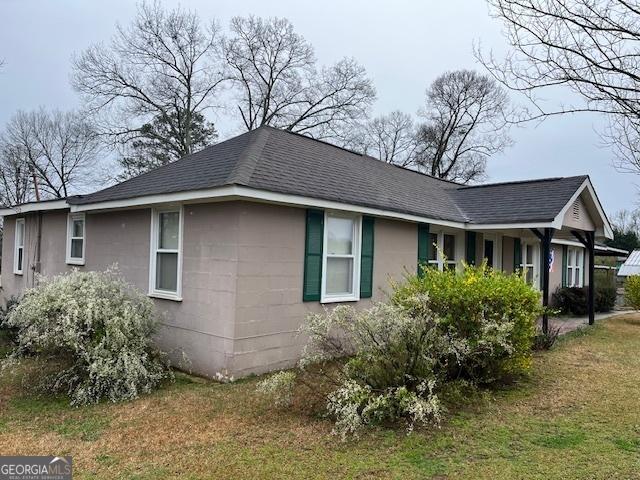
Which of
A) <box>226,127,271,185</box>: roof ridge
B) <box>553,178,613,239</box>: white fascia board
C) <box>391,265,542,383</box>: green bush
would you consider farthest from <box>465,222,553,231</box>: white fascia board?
<box>226,127,271,185</box>: roof ridge

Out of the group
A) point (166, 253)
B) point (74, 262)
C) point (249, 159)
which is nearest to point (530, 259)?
point (249, 159)

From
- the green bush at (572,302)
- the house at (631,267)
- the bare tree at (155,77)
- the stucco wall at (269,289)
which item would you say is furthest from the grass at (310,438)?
the house at (631,267)

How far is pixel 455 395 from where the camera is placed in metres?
5.37

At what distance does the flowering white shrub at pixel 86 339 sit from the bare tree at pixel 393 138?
29341 mm

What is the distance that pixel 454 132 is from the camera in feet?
107

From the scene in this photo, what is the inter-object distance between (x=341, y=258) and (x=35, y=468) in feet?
17.5

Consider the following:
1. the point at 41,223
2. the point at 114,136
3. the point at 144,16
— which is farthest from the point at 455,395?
the point at 144,16

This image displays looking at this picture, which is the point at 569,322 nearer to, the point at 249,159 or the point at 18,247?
the point at 249,159

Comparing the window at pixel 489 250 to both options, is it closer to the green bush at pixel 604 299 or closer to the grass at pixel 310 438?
the green bush at pixel 604 299

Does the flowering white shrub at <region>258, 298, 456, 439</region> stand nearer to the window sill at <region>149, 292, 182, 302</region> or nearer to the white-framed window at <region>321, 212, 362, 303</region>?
the white-framed window at <region>321, 212, 362, 303</region>

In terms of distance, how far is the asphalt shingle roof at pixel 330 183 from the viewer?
23.8 ft

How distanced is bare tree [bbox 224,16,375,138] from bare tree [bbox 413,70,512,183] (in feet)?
20.3

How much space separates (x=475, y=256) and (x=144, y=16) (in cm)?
2347

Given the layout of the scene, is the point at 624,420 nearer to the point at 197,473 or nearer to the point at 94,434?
the point at 197,473
